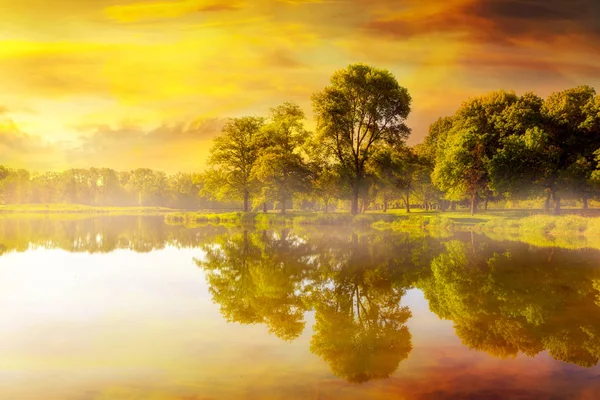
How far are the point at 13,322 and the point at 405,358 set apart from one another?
29.1 ft

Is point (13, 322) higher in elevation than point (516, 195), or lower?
lower

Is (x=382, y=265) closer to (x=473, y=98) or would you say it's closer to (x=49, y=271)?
(x=49, y=271)

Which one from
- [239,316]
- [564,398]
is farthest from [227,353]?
[564,398]

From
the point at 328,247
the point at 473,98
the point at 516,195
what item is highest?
the point at 473,98

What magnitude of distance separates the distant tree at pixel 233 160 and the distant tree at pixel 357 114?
13824 mm

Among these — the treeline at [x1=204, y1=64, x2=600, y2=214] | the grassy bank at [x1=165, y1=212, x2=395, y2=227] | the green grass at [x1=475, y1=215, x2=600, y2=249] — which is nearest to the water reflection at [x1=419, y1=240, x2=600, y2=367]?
the green grass at [x1=475, y1=215, x2=600, y2=249]

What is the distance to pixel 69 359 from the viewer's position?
7.61 metres

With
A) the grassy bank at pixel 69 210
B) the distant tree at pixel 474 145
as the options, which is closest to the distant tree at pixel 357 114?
the distant tree at pixel 474 145

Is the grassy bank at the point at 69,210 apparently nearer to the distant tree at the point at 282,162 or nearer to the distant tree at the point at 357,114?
the distant tree at the point at 282,162

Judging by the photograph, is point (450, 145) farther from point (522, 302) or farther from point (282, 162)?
point (522, 302)

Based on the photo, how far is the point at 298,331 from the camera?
30.4ft

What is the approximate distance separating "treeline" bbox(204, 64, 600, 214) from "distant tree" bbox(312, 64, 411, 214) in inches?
4.9

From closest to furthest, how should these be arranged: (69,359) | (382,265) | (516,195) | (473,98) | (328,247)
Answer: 1. (69,359)
2. (382,265)
3. (328,247)
4. (516,195)
5. (473,98)

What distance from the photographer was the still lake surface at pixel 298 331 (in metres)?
6.57
